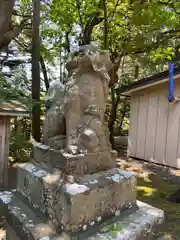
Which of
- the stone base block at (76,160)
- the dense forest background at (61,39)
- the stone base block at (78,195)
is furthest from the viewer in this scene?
the dense forest background at (61,39)

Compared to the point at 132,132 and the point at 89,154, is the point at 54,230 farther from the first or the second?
the point at 132,132

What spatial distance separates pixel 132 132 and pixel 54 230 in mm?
6520

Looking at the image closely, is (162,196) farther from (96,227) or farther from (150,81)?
(150,81)

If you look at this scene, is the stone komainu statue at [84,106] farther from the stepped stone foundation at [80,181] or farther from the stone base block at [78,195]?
the stone base block at [78,195]

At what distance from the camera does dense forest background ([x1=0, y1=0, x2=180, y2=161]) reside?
513 cm

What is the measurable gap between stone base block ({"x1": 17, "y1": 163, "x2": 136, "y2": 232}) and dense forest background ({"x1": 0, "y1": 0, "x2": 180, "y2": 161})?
8.50ft

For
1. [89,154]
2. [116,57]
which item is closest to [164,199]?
[89,154]

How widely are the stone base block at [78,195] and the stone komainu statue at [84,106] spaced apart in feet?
0.88

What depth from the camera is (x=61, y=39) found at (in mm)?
10500

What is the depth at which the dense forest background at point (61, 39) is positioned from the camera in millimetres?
5133

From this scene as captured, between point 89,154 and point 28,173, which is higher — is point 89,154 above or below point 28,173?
above

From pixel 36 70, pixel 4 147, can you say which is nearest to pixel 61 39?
pixel 36 70

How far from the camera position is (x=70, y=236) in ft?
5.12

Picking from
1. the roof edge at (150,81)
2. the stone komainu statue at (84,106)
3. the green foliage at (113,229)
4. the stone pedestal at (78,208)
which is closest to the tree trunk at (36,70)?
the roof edge at (150,81)
